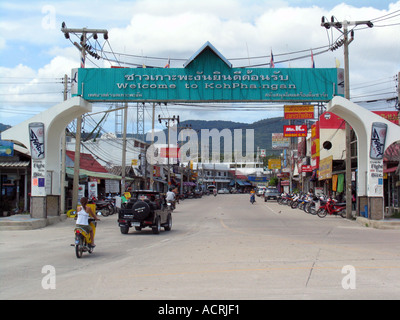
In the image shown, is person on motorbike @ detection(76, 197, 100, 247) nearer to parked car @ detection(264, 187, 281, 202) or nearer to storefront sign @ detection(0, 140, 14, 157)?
storefront sign @ detection(0, 140, 14, 157)

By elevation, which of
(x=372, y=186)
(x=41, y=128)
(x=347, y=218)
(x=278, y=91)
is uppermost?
(x=278, y=91)

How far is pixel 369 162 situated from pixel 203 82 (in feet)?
31.9

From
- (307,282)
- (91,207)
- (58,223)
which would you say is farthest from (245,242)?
(58,223)

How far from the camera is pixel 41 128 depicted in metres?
24.1

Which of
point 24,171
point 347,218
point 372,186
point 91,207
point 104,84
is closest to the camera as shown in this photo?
point 91,207

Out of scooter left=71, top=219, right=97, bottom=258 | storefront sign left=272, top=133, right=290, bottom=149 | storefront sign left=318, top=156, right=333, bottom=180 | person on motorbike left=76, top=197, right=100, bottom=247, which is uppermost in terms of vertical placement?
storefront sign left=272, top=133, right=290, bottom=149

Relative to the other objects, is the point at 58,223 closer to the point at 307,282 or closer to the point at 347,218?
the point at 347,218

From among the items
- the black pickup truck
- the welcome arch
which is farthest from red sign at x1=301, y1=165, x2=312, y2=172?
the black pickup truck

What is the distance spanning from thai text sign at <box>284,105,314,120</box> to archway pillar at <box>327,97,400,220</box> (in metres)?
10.0

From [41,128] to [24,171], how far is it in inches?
317

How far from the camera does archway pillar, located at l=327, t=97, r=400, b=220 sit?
23562 mm

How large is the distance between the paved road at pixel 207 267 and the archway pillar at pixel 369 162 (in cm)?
568

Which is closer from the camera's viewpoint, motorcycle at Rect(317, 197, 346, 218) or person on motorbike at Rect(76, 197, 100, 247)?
person on motorbike at Rect(76, 197, 100, 247)

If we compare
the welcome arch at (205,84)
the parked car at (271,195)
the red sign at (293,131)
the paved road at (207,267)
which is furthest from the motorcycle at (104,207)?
the parked car at (271,195)
